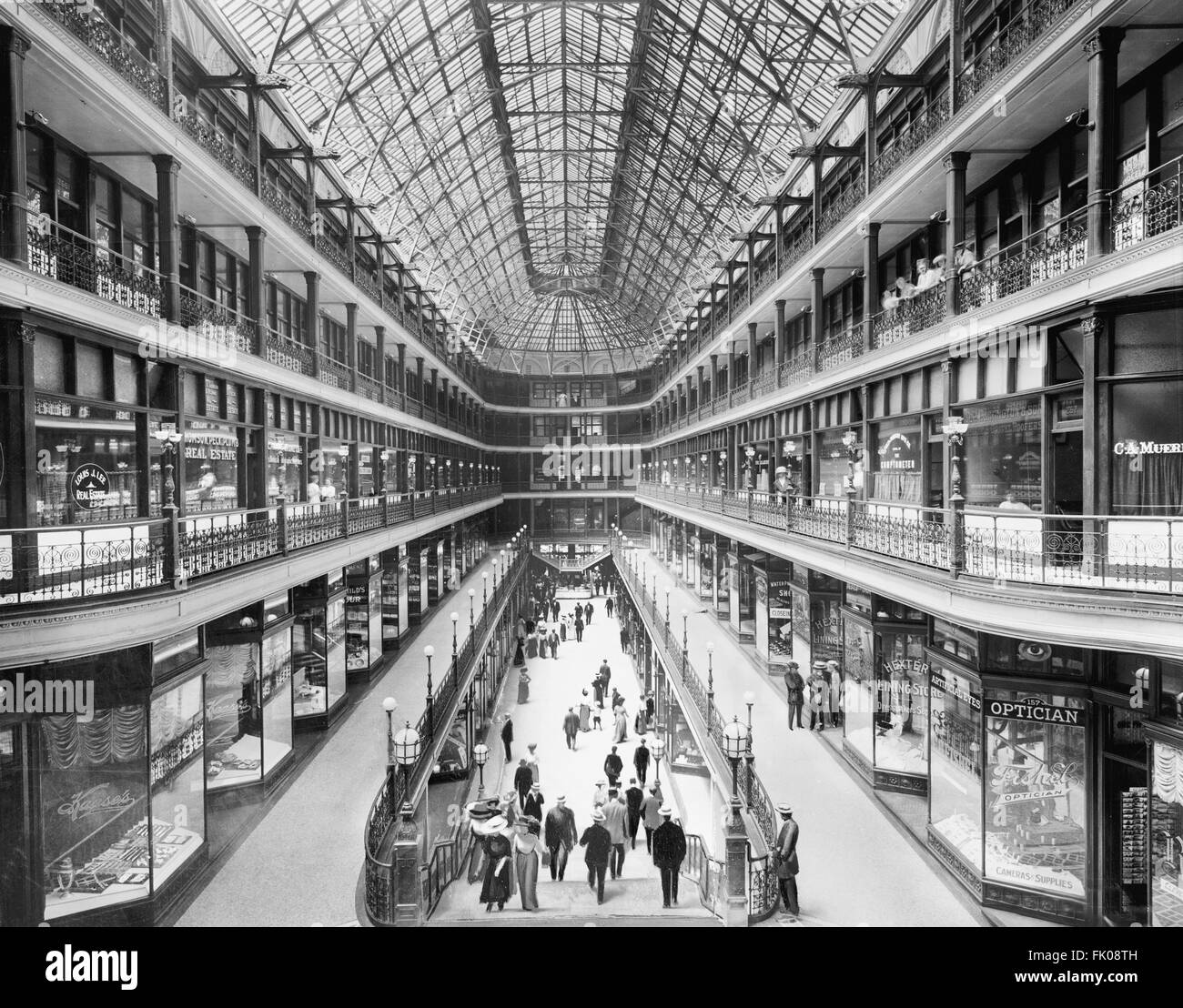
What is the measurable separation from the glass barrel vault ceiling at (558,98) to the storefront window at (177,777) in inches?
567

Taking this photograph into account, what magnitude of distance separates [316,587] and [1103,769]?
54.3 feet

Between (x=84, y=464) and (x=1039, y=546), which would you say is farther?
(x=84, y=464)

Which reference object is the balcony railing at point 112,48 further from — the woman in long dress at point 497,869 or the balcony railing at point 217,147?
the woman in long dress at point 497,869

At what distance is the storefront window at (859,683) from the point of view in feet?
49.6

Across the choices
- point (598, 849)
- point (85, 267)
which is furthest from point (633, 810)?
point (85, 267)

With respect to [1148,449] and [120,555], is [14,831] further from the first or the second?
[1148,449]

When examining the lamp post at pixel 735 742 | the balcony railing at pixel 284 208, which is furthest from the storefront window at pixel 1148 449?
the balcony railing at pixel 284 208

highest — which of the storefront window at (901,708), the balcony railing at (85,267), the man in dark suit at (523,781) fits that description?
the balcony railing at (85,267)

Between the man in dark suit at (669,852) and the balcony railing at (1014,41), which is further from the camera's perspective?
the man in dark suit at (669,852)

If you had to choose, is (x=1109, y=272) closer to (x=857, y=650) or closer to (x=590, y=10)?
(x=857, y=650)

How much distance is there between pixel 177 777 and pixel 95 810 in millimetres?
1423

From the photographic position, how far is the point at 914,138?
13578mm

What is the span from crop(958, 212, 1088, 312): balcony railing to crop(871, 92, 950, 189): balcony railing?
255 centimetres

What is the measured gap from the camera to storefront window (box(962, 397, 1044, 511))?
37.0 feet
